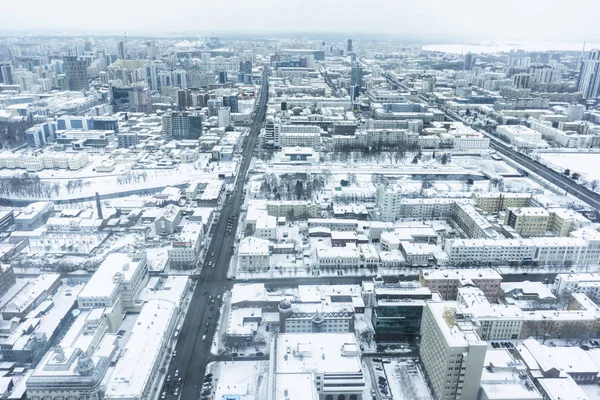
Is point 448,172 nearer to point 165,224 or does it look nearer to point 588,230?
point 588,230

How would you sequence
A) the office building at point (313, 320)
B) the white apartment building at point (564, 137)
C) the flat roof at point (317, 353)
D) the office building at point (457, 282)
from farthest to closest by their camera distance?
the white apartment building at point (564, 137) → the office building at point (457, 282) → the office building at point (313, 320) → the flat roof at point (317, 353)

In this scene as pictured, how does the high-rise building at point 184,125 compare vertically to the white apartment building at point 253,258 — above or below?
above

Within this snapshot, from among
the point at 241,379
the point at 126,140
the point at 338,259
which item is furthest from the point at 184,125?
the point at 241,379

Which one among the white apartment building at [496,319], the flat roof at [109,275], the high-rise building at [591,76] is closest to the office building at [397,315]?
the white apartment building at [496,319]

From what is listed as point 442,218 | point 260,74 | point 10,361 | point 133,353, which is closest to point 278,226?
point 442,218

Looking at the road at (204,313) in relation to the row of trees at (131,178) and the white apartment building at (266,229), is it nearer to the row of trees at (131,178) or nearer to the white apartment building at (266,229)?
the white apartment building at (266,229)
